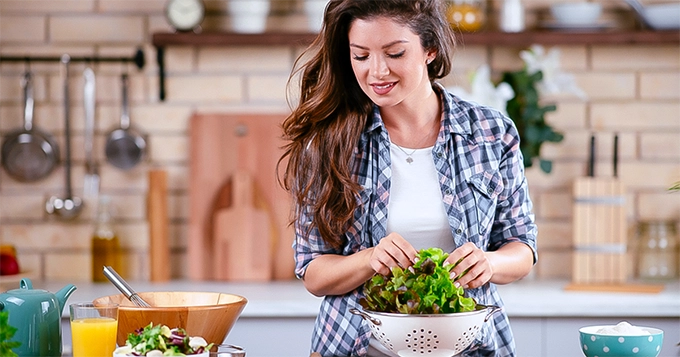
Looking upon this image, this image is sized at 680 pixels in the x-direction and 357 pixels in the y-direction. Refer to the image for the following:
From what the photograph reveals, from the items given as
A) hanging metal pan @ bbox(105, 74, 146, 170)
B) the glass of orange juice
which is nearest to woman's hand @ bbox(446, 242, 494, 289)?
the glass of orange juice

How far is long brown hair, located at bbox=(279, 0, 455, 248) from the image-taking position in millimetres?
1749

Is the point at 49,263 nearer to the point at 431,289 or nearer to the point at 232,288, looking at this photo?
the point at 232,288

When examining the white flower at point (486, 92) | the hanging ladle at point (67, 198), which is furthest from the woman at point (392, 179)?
the hanging ladle at point (67, 198)

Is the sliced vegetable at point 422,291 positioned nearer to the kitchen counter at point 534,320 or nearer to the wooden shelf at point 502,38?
the kitchen counter at point 534,320

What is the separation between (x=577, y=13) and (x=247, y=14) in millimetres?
1145

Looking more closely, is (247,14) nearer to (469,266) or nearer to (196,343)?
(469,266)

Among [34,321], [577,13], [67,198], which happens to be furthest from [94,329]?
[577,13]

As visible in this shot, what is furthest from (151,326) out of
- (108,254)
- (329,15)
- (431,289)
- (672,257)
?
(672,257)

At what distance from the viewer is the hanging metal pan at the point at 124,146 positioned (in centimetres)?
298

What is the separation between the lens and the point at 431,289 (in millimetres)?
1404

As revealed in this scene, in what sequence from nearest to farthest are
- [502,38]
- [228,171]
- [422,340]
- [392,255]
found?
1. [422,340]
2. [392,255]
3. [502,38]
4. [228,171]

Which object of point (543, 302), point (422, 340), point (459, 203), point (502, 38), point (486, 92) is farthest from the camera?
point (502, 38)

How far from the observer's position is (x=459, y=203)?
5.88 ft

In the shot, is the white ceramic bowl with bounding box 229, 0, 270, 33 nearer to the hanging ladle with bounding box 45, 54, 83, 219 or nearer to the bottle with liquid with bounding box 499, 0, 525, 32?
the hanging ladle with bounding box 45, 54, 83, 219
